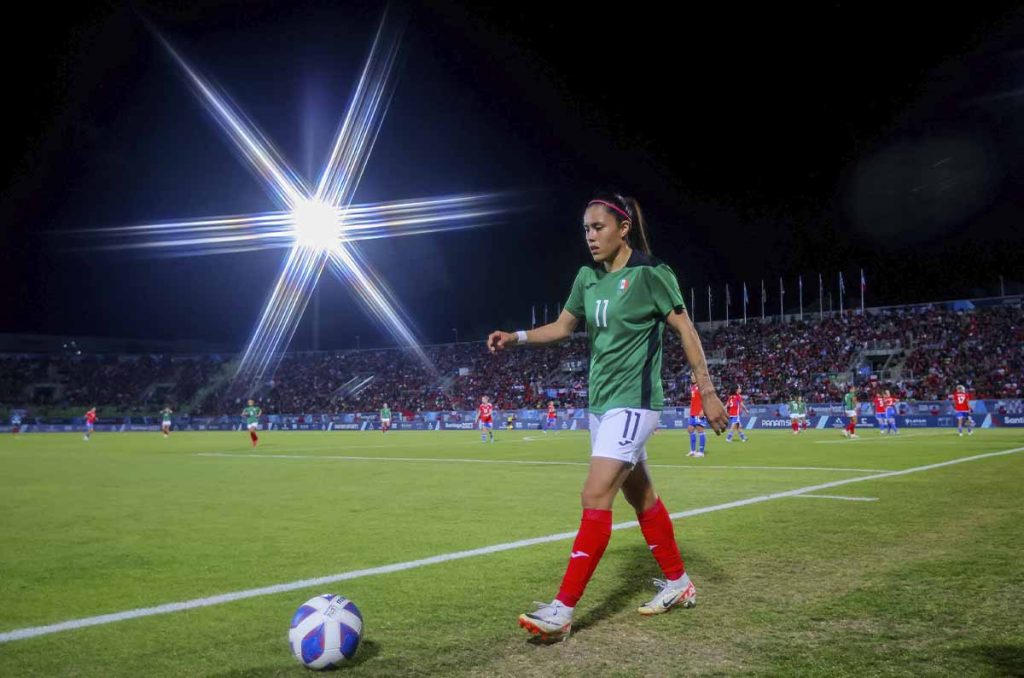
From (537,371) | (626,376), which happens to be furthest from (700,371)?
(537,371)

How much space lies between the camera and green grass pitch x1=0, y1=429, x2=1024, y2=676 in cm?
353

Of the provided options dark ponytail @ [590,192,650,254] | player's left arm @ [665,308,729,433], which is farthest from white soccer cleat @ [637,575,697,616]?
dark ponytail @ [590,192,650,254]

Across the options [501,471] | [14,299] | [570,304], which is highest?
[14,299]

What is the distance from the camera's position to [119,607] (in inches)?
182

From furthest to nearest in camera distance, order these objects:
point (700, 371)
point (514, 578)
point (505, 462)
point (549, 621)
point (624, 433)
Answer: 1. point (505, 462)
2. point (514, 578)
3. point (700, 371)
4. point (624, 433)
5. point (549, 621)

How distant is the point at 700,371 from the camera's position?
434 centimetres

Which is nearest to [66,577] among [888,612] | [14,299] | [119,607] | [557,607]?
[119,607]

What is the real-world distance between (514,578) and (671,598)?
124 cm

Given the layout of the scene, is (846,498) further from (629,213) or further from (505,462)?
(505,462)

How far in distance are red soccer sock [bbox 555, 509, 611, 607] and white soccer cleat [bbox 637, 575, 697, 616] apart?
18.3 inches

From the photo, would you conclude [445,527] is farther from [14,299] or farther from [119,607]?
[14,299]

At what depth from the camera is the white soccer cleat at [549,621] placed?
147 inches

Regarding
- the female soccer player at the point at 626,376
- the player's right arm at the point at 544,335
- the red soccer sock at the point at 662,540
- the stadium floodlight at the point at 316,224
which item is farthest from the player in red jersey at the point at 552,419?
the female soccer player at the point at 626,376

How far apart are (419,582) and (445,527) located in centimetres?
252
